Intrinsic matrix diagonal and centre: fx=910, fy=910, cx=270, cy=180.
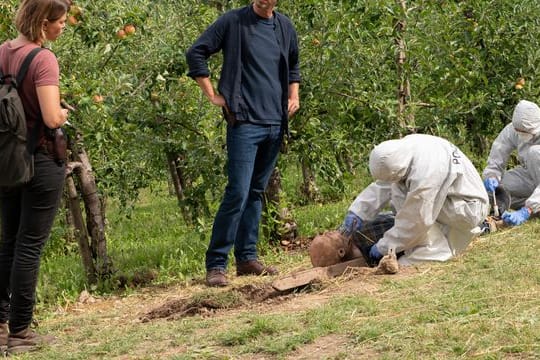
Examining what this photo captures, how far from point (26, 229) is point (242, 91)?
207 centimetres

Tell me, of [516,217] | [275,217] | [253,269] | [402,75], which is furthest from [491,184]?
[253,269]

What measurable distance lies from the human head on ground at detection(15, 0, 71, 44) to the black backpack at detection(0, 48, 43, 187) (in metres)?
0.10

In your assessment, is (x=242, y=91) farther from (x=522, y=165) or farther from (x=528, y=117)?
(x=522, y=165)

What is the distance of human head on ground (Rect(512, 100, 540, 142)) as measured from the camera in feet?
24.8

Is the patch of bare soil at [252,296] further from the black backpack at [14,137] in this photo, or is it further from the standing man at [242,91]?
the black backpack at [14,137]

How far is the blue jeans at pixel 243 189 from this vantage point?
616cm

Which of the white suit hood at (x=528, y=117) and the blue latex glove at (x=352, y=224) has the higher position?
the white suit hood at (x=528, y=117)

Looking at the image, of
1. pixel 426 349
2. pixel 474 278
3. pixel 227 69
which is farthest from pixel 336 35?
pixel 426 349

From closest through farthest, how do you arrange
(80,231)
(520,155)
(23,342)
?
(23,342), (80,231), (520,155)

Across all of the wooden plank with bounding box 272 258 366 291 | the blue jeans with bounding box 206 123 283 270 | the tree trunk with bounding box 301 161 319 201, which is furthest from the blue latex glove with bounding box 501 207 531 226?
the tree trunk with bounding box 301 161 319 201

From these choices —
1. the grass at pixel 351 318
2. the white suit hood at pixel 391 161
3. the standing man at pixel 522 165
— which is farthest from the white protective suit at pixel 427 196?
the standing man at pixel 522 165

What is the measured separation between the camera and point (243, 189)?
6.17 meters

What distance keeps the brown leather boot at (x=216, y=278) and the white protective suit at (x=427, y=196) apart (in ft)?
3.55

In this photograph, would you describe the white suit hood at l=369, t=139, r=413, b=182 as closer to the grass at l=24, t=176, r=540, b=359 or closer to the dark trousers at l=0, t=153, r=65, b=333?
the grass at l=24, t=176, r=540, b=359
